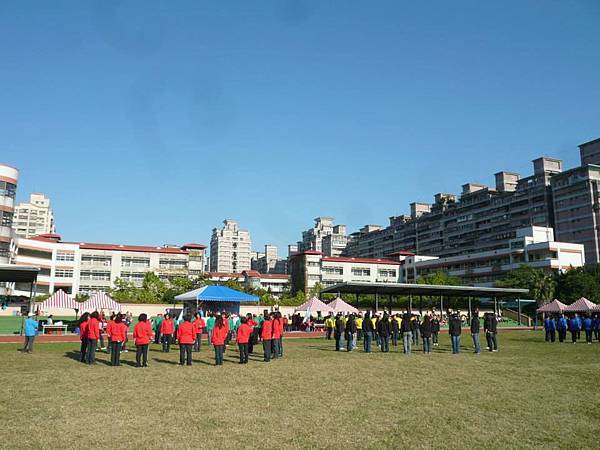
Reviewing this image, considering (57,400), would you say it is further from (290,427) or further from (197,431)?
(290,427)

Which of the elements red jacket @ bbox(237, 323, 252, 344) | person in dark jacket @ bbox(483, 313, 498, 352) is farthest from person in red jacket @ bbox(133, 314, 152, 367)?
person in dark jacket @ bbox(483, 313, 498, 352)

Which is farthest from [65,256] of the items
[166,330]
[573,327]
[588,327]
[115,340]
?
[588,327]

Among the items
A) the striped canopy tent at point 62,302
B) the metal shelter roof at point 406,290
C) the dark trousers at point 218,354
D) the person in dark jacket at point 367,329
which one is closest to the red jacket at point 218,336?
the dark trousers at point 218,354

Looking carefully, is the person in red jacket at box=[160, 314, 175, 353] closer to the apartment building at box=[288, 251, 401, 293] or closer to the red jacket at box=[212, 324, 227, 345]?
the red jacket at box=[212, 324, 227, 345]

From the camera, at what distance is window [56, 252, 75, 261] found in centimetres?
8562

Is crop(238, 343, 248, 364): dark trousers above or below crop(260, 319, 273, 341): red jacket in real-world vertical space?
below

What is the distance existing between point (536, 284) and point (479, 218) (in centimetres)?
5991

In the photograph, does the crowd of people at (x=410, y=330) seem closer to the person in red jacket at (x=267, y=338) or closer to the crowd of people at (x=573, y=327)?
the person in red jacket at (x=267, y=338)

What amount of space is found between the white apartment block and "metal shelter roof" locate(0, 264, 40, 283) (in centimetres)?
15451

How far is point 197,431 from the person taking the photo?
27.4ft

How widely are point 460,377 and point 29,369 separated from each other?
12472mm

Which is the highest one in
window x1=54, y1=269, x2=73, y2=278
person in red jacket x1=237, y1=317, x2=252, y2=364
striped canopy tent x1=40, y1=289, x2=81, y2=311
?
window x1=54, y1=269, x2=73, y2=278

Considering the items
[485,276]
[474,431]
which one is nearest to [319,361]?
[474,431]

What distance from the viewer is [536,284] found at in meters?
62.8
